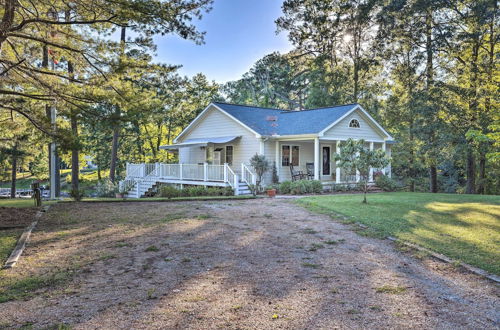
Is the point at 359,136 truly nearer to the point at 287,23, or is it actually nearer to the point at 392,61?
the point at 392,61

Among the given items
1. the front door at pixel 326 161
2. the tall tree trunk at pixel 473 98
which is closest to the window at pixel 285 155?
the front door at pixel 326 161

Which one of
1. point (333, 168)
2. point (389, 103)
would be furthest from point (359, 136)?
point (389, 103)

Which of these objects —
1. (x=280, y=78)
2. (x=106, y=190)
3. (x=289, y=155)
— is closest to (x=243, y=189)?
(x=289, y=155)

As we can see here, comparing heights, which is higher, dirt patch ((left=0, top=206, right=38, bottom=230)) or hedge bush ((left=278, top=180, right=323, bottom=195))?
hedge bush ((left=278, top=180, right=323, bottom=195))

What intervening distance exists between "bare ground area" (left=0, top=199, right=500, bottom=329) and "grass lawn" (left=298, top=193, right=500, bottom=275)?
2.45 ft

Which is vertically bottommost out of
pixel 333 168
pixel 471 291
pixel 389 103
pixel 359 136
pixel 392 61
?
pixel 471 291

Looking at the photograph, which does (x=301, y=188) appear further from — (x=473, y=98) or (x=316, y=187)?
(x=473, y=98)

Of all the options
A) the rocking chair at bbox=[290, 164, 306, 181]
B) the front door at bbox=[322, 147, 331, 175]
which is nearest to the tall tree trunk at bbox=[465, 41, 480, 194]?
the front door at bbox=[322, 147, 331, 175]

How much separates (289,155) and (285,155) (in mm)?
268

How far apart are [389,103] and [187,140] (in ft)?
47.0

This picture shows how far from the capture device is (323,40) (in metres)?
28.8

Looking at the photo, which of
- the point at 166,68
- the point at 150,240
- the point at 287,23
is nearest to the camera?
the point at 150,240

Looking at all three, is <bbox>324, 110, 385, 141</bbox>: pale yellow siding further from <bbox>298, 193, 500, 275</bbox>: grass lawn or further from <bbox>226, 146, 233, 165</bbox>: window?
<bbox>298, 193, 500, 275</bbox>: grass lawn

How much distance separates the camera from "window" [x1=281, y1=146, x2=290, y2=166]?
1969 cm
